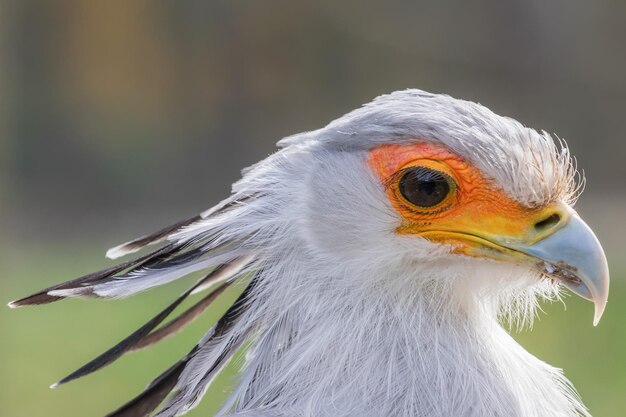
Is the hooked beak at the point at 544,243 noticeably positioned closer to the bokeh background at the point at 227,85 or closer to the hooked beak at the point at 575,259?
the hooked beak at the point at 575,259

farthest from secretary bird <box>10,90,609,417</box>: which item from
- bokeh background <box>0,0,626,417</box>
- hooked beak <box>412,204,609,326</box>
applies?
bokeh background <box>0,0,626,417</box>

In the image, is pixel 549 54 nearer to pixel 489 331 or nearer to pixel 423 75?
pixel 423 75

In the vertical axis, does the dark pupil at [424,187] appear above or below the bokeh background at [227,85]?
below

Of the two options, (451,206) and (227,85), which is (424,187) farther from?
(227,85)

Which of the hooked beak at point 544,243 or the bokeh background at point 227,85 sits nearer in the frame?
the hooked beak at point 544,243

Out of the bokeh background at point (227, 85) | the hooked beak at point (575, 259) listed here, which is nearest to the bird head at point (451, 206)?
the hooked beak at point (575, 259)

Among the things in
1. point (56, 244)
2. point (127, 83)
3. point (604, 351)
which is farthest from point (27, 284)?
point (604, 351)

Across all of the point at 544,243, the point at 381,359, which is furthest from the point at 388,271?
the point at 544,243
